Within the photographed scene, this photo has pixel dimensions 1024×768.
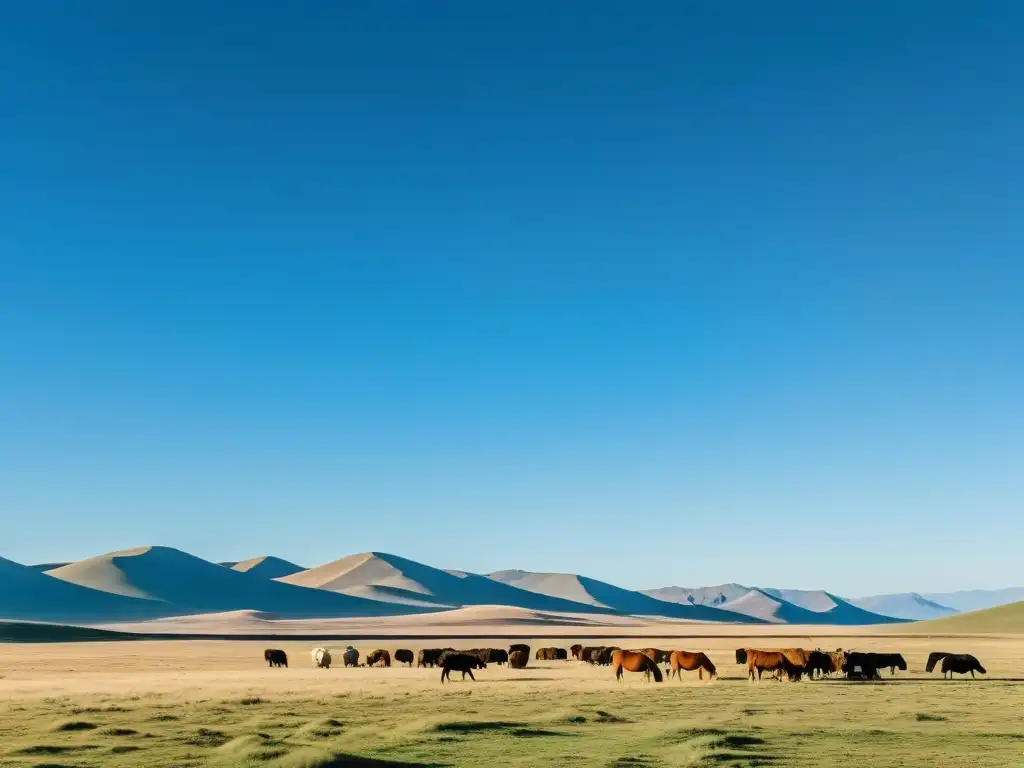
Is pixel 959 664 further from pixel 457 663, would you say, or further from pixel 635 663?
pixel 457 663

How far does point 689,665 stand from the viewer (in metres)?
43.7

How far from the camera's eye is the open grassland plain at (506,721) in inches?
860

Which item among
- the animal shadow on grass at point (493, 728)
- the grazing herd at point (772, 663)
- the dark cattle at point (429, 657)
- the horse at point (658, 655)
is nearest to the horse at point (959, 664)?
the grazing herd at point (772, 663)

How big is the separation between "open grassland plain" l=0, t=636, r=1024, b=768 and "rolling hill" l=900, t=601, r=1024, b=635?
93600 mm

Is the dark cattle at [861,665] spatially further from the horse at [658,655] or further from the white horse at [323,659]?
the white horse at [323,659]

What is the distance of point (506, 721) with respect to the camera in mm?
28219

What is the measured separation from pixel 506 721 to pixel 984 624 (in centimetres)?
12772

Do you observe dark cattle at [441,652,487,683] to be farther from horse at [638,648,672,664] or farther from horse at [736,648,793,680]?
horse at [736,648,793,680]

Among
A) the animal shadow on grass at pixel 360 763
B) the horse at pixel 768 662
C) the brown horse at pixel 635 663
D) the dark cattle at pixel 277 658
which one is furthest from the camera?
the dark cattle at pixel 277 658

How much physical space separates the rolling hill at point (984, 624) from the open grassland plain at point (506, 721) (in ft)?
307

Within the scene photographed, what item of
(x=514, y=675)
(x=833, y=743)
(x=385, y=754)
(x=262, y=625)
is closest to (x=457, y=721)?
(x=385, y=754)

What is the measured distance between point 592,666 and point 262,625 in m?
122

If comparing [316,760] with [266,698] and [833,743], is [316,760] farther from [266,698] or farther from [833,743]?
[266,698]

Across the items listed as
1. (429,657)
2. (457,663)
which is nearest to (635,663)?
(457,663)
